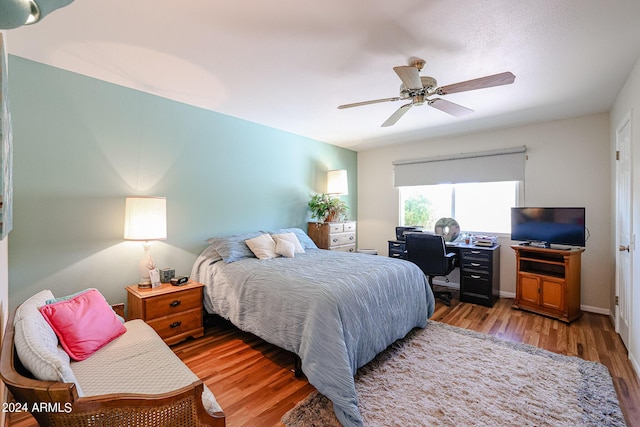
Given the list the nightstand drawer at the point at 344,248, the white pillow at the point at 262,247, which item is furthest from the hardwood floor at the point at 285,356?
the nightstand drawer at the point at 344,248

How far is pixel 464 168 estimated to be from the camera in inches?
173

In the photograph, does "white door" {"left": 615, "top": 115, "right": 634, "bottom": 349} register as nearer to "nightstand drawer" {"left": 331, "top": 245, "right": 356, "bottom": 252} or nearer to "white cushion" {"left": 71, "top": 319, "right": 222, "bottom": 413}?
"nightstand drawer" {"left": 331, "top": 245, "right": 356, "bottom": 252}

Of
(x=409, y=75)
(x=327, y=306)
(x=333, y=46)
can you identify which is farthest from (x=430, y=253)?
(x=333, y=46)

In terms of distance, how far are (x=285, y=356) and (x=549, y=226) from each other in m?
3.42

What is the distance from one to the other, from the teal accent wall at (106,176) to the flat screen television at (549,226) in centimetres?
345

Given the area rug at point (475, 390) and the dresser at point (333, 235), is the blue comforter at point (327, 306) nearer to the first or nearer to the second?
the area rug at point (475, 390)

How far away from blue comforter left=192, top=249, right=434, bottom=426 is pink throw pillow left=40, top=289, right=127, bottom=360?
0.98 meters

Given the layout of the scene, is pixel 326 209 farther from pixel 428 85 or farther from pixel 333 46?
pixel 333 46

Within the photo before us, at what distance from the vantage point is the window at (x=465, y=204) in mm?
4207

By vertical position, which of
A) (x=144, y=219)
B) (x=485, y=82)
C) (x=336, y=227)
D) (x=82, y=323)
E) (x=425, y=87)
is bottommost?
(x=82, y=323)

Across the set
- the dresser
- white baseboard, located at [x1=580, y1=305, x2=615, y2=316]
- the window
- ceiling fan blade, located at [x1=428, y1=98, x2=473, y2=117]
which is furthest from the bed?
white baseboard, located at [x1=580, y1=305, x2=615, y2=316]

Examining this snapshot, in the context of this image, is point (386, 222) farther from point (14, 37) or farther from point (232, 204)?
point (14, 37)

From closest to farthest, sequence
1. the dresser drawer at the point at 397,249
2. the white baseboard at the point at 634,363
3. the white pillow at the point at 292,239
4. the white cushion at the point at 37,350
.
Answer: the white cushion at the point at 37,350, the white baseboard at the point at 634,363, the white pillow at the point at 292,239, the dresser drawer at the point at 397,249

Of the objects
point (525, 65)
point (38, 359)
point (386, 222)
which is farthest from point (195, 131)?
point (386, 222)
